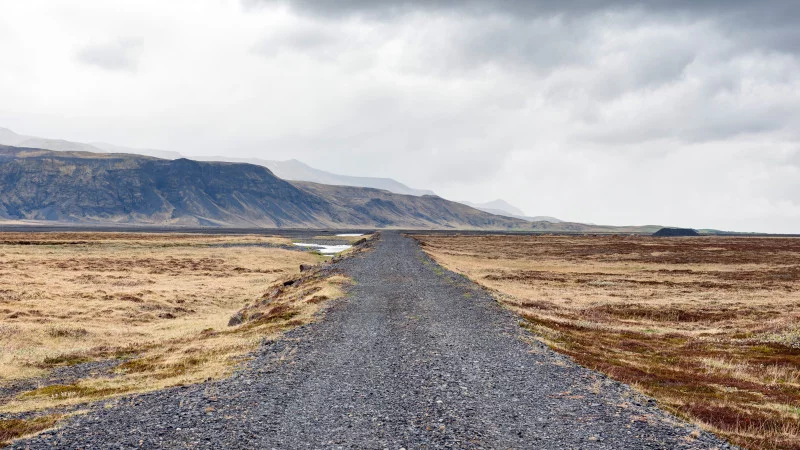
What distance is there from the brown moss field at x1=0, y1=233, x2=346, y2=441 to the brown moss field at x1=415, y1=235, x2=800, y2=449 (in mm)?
14324

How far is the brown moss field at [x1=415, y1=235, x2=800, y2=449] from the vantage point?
1497 centimetres

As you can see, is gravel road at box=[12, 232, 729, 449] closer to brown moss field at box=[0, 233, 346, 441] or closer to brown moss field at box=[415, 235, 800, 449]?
brown moss field at box=[415, 235, 800, 449]

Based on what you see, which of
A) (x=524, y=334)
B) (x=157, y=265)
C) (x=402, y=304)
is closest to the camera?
(x=524, y=334)

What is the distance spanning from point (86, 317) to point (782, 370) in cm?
3941

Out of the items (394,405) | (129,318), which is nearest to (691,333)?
(394,405)

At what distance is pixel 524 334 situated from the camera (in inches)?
916

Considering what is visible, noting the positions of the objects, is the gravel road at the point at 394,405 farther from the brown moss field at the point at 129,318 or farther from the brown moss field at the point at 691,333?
the brown moss field at the point at 129,318

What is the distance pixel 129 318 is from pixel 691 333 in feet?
122

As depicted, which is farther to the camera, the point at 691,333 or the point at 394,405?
the point at 691,333

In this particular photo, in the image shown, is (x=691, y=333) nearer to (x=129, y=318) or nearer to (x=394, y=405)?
(x=394, y=405)

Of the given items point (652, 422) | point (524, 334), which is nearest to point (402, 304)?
point (524, 334)

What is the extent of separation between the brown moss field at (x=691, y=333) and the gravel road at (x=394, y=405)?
2232 mm

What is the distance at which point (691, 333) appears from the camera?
3172 cm

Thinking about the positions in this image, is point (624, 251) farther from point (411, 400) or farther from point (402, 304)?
point (411, 400)
